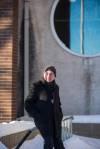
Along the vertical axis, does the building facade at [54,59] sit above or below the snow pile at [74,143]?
above

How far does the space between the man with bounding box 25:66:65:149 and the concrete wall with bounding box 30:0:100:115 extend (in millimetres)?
5441

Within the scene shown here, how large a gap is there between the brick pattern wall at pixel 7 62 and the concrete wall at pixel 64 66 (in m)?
1.16

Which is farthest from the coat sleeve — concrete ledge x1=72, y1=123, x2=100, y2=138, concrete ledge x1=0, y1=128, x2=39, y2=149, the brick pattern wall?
the brick pattern wall

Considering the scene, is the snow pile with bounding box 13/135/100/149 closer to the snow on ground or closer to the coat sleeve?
the snow on ground

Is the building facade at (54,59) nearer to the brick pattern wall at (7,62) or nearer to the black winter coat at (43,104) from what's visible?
the brick pattern wall at (7,62)

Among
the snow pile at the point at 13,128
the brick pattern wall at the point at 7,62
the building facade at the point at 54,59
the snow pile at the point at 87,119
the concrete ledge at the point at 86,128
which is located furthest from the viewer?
the building facade at the point at 54,59

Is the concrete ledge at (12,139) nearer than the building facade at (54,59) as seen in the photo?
Yes

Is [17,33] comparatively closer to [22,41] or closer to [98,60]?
[22,41]

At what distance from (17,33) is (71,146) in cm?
398

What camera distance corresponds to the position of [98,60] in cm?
1441

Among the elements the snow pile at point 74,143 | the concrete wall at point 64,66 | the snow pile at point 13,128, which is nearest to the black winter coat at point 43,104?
the snow pile at point 74,143

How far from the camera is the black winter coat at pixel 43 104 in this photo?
8.80 m

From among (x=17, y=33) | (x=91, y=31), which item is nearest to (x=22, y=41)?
(x=17, y=33)

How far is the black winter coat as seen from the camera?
8.80 meters
